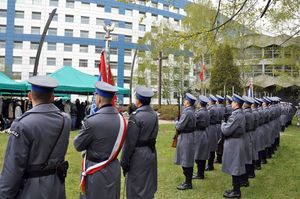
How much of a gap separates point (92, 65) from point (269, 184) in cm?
Result: 5076

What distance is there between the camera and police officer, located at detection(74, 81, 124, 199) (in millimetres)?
4254

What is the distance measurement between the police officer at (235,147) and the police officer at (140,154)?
2214 millimetres

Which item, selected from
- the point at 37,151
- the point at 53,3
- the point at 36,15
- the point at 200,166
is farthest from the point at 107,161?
the point at 53,3

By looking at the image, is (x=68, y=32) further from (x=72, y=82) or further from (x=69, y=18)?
(x=72, y=82)

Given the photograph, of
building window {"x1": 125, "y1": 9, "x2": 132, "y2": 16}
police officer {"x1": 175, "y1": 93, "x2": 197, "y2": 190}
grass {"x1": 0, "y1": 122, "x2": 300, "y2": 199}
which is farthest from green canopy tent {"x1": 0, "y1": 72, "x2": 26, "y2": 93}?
building window {"x1": 125, "y1": 9, "x2": 132, "y2": 16}

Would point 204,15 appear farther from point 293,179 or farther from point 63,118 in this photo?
point 63,118

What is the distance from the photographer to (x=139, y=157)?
541 centimetres

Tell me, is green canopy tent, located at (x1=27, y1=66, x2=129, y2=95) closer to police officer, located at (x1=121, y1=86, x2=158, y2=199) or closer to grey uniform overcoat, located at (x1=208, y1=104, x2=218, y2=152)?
grey uniform overcoat, located at (x1=208, y1=104, x2=218, y2=152)

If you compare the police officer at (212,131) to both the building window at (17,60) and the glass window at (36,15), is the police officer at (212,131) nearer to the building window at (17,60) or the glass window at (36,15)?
the building window at (17,60)

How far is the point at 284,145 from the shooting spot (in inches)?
629

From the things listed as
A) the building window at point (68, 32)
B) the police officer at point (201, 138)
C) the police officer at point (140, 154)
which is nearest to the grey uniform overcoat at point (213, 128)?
the police officer at point (201, 138)

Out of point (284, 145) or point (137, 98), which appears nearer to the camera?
point (137, 98)

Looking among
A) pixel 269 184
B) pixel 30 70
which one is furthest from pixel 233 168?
pixel 30 70

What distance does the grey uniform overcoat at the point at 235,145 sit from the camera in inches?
284
